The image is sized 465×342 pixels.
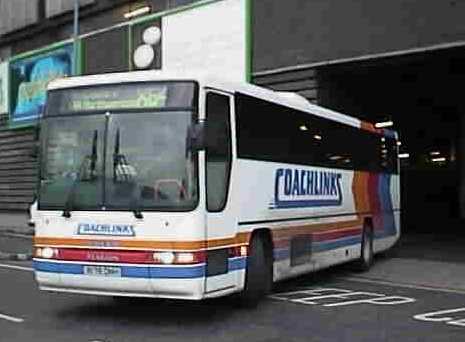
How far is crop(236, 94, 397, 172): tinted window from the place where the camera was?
443 inches

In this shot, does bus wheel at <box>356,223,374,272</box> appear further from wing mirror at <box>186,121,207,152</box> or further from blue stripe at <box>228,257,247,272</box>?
wing mirror at <box>186,121,207,152</box>

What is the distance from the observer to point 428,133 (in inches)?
1265

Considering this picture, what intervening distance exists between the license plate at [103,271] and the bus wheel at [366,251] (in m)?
7.23

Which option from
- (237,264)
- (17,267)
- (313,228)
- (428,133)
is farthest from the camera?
(428,133)

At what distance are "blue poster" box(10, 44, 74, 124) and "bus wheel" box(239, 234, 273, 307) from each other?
20.7m

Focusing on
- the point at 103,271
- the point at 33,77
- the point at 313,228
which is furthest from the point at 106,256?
the point at 33,77

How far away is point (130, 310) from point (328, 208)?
4.36 metres

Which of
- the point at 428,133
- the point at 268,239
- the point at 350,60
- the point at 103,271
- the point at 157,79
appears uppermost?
the point at 350,60

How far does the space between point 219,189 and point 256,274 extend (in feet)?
5.07

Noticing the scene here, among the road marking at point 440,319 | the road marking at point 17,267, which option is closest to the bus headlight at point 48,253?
the road marking at point 440,319

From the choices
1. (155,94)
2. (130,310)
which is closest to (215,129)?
(155,94)

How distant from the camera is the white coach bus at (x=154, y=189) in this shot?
32.0 feet

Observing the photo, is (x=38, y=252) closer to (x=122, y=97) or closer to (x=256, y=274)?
(x=122, y=97)

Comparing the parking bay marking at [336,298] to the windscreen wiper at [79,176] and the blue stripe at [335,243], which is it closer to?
the blue stripe at [335,243]
